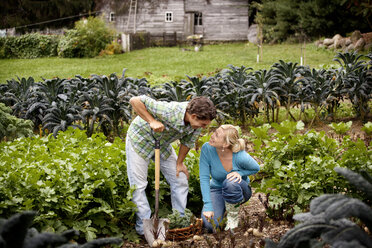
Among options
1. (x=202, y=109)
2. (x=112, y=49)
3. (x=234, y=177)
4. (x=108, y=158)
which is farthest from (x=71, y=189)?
(x=112, y=49)

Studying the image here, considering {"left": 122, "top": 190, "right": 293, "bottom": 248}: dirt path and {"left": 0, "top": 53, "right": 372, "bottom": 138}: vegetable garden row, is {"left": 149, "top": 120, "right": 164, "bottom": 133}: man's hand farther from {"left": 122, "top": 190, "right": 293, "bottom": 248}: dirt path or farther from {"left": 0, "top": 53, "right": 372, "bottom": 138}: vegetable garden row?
{"left": 0, "top": 53, "right": 372, "bottom": 138}: vegetable garden row

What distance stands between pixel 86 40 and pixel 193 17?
9.35 metres

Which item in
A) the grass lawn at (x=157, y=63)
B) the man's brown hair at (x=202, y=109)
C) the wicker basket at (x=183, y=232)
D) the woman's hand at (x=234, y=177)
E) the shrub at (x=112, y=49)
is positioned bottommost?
the wicker basket at (x=183, y=232)

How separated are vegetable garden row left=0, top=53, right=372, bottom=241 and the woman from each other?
246 millimetres

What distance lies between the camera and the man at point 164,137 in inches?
144

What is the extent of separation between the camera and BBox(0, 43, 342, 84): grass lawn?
15719mm

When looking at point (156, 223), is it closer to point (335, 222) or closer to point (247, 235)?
point (247, 235)

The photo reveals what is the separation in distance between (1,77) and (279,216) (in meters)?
13.5

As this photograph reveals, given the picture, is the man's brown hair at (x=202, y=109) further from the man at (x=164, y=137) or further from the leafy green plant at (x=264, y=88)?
the leafy green plant at (x=264, y=88)

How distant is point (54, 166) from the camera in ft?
12.9

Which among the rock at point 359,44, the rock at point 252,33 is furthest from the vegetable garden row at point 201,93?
the rock at point 252,33

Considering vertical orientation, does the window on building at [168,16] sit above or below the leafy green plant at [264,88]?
above

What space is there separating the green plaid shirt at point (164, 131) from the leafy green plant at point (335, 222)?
1879 millimetres

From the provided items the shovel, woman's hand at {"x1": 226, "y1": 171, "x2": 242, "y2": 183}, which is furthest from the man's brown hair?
woman's hand at {"x1": 226, "y1": 171, "x2": 242, "y2": 183}
